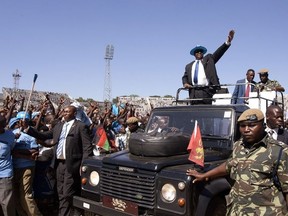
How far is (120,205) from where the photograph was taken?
4535 millimetres

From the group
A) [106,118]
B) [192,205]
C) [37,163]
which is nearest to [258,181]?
[192,205]

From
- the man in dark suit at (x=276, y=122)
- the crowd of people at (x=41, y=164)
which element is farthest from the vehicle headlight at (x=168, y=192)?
the man in dark suit at (x=276, y=122)

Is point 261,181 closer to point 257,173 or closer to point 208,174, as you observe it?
point 257,173

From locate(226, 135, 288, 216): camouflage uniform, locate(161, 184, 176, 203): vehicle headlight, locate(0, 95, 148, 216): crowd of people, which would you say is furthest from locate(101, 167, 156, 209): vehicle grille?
locate(226, 135, 288, 216): camouflage uniform

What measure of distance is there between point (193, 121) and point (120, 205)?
1.65 meters

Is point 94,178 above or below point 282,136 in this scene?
below

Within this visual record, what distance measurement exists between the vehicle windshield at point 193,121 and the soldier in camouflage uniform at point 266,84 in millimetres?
2436

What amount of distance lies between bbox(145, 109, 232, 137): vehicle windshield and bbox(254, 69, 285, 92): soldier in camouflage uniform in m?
2.44

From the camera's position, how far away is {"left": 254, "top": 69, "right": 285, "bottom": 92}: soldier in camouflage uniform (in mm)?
7222

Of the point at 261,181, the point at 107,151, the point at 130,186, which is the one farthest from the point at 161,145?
the point at 107,151

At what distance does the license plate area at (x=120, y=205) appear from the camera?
436 cm

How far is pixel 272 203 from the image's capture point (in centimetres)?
307

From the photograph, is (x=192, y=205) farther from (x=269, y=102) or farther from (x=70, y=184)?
(x=269, y=102)

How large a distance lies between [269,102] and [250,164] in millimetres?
3580
